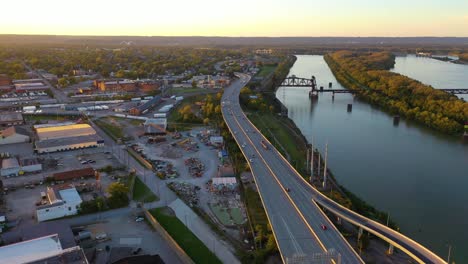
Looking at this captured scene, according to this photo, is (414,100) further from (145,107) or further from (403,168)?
(145,107)

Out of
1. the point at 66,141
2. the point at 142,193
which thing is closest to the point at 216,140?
the point at 142,193

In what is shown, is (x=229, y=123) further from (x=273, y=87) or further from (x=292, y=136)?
(x=273, y=87)

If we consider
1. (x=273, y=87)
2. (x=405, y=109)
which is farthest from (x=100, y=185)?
(x=273, y=87)

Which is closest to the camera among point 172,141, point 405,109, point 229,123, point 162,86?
point 172,141

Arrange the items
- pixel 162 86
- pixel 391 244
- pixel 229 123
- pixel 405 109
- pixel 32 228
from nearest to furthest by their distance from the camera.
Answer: pixel 391 244
pixel 32 228
pixel 229 123
pixel 405 109
pixel 162 86

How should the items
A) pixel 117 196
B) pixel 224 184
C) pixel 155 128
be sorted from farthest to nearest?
pixel 155 128 → pixel 224 184 → pixel 117 196

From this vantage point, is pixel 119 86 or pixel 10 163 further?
pixel 119 86

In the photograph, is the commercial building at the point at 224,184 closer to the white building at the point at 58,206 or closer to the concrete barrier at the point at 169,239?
the concrete barrier at the point at 169,239

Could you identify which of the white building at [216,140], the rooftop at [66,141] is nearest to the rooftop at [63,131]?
the rooftop at [66,141]
